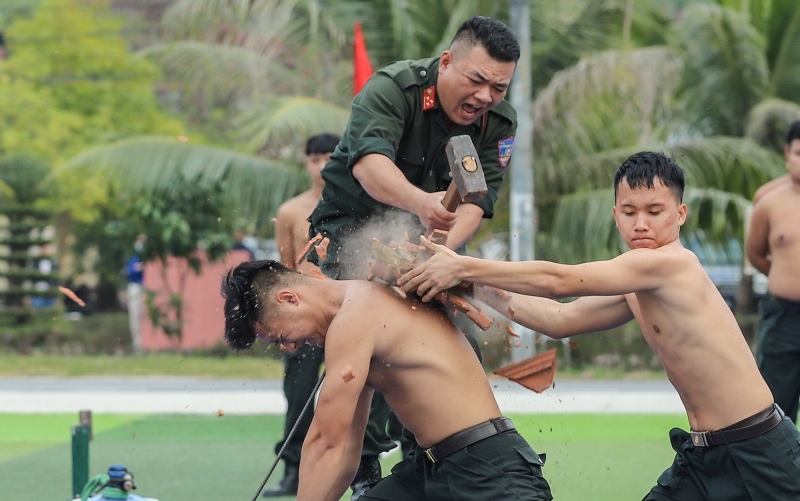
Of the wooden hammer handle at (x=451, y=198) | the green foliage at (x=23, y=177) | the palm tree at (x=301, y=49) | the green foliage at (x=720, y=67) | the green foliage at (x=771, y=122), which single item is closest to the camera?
the wooden hammer handle at (x=451, y=198)

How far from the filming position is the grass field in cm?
620

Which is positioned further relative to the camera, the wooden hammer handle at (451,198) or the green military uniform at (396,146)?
the green military uniform at (396,146)

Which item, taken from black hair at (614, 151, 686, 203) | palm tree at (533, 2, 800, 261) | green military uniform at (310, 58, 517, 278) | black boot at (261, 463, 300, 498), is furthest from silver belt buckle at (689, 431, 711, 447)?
palm tree at (533, 2, 800, 261)

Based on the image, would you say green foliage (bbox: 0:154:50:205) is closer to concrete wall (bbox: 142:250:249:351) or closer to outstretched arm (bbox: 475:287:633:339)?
concrete wall (bbox: 142:250:249:351)

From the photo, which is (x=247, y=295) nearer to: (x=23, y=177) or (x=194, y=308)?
(x=194, y=308)

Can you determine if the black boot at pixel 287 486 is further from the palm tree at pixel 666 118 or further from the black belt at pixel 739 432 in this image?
the palm tree at pixel 666 118

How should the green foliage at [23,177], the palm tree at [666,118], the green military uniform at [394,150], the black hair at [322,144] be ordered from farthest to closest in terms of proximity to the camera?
the green foliage at [23,177] → the palm tree at [666,118] → the black hair at [322,144] → the green military uniform at [394,150]

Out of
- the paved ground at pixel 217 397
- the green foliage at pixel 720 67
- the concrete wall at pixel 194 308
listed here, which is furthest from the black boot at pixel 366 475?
the concrete wall at pixel 194 308

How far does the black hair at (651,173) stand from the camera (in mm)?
3701

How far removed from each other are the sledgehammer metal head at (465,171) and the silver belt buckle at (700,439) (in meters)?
1.00

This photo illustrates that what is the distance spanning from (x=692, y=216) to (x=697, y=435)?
9244 millimetres

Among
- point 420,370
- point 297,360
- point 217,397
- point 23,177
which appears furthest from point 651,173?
point 23,177

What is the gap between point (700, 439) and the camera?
3.69 metres

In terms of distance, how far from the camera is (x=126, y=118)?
20.6 m
